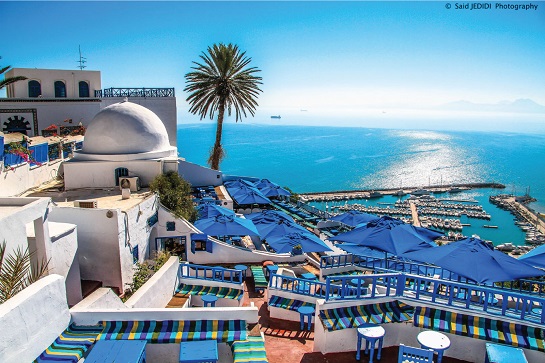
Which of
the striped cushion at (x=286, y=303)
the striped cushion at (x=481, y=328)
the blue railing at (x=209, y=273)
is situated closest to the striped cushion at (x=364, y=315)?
the striped cushion at (x=481, y=328)

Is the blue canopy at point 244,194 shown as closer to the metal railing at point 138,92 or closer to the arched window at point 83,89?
the metal railing at point 138,92

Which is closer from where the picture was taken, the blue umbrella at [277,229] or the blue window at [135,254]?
the blue window at [135,254]

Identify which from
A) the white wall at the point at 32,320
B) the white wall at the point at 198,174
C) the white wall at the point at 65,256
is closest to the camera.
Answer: the white wall at the point at 32,320

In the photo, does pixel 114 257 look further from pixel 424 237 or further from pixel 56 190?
pixel 424 237

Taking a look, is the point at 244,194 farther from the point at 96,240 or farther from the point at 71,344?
the point at 71,344

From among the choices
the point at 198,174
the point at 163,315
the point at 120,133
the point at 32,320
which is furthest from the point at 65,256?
the point at 198,174

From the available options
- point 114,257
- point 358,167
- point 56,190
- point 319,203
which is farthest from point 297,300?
point 358,167

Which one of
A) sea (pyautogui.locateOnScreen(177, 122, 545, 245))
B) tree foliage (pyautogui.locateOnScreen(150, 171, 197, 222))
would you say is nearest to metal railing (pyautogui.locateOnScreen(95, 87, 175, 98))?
tree foliage (pyautogui.locateOnScreen(150, 171, 197, 222))
